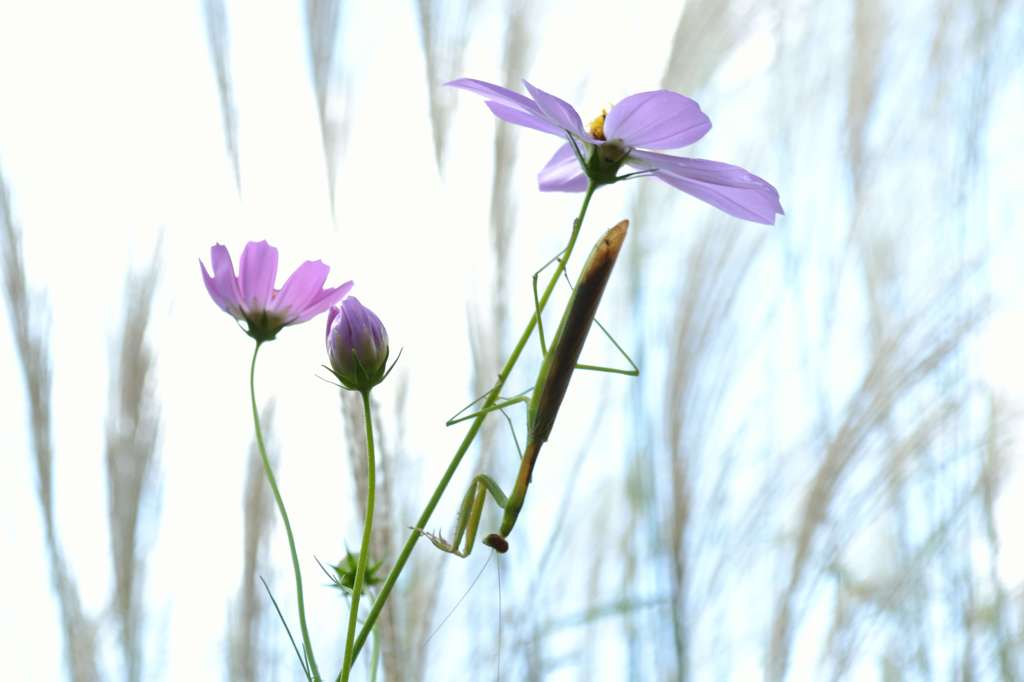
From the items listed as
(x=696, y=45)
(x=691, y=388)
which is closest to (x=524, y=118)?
(x=691, y=388)

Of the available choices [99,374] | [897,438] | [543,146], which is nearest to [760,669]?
[897,438]

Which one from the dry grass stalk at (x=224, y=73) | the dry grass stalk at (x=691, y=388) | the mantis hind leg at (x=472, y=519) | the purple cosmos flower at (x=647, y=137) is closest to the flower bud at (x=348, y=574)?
the mantis hind leg at (x=472, y=519)

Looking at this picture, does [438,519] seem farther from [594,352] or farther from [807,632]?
[807,632]

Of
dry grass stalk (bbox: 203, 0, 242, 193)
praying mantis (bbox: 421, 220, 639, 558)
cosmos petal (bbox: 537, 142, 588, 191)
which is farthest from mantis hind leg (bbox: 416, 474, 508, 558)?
dry grass stalk (bbox: 203, 0, 242, 193)

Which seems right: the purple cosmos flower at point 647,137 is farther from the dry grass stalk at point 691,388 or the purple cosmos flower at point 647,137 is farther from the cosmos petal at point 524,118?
the dry grass stalk at point 691,388

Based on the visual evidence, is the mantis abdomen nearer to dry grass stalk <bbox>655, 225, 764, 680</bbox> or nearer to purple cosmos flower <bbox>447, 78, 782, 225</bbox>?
purple cosmos flower <bbox>447, 78, 782, 225</bbox>
